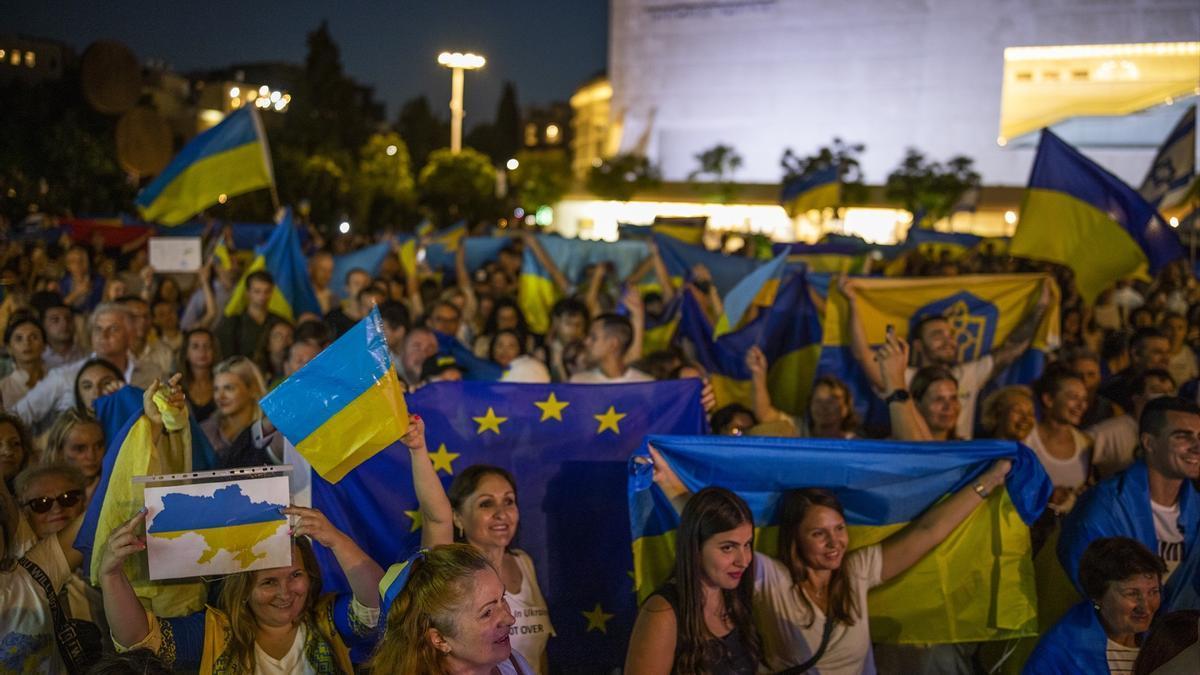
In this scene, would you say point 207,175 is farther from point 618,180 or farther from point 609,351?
point 618,180

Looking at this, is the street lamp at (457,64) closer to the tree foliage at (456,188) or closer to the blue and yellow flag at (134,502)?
the tree foliage at (456,188)

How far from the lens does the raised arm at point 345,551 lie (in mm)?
3686

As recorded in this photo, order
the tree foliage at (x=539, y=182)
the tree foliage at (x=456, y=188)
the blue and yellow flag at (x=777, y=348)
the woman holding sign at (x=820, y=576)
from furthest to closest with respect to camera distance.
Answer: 1. the tree foliage at (x=539, y=182)
2. the tree foliage at (x=456, y=188)
3. the blue and yellow flag at (x=777, y=348)
4. the woman holding sign at (x=820, y=576)

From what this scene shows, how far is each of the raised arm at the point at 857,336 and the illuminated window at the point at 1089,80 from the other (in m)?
57.4

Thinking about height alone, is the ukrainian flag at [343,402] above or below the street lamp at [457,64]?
below

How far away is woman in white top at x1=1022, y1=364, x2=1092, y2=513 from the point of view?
5.96 m

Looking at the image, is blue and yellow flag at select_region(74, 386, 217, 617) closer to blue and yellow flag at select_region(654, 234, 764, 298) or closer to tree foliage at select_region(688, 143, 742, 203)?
blue and yellow flag at select_region(654, 234, 764, 298)

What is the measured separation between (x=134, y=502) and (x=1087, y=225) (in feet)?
25.1

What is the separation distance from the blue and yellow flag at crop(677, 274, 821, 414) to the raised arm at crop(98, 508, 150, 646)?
5148 millimetres

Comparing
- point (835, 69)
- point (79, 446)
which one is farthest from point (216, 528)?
point (835, 69)

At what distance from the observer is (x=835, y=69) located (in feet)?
222

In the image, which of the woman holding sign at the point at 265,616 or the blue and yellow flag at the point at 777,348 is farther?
the blue and yellow flag at the point at 777,348

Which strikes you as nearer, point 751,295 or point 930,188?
point 751,295

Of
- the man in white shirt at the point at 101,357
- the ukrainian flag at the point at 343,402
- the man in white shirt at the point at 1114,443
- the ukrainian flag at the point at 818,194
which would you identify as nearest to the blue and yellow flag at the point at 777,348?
the man in white shirt at the point at 1114,443
